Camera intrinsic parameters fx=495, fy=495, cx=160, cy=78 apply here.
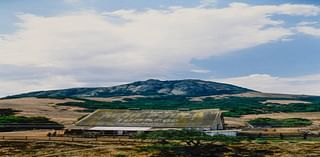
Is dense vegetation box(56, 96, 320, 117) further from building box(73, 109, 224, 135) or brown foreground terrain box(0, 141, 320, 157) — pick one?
brown foreground terrain box(0, 141, 320, 157)

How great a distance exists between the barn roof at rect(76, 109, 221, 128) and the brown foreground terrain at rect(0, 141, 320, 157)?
1276cm

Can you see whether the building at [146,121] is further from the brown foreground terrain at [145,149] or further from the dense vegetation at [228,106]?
the dense vegetation at [228,106]

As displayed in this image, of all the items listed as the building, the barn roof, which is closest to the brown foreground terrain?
the building

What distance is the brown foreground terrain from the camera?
1657 inches

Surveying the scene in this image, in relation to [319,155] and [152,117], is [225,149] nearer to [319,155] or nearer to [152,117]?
[319,155]

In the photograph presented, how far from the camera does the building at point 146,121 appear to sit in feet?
205

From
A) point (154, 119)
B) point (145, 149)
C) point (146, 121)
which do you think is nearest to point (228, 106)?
point (154, 119)

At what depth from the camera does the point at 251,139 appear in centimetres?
5588

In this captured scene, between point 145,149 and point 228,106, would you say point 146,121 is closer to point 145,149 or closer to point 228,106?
point 145,149

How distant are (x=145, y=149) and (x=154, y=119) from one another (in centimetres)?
2199

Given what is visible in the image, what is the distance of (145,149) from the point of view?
4447cm

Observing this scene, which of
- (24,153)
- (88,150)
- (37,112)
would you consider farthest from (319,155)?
(37,112)

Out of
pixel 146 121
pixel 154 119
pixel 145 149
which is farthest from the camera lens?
pixel 154 119

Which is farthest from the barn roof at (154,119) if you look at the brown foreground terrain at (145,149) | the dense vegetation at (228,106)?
the dense vegetation at (228,106)
